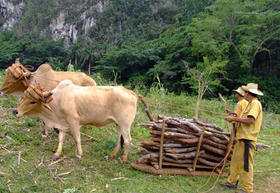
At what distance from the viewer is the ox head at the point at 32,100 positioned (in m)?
4.82

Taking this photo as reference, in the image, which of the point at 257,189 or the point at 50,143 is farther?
the point at 50,143

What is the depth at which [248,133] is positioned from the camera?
14.9ft

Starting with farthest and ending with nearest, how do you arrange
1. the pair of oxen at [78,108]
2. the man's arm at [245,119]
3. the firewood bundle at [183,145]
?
the firewood bundle at [183,145]
the pair of oxen at [78,108]
the man's arm at [245,119]

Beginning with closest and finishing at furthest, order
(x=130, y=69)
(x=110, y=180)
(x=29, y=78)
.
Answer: (x=110, y=180) < (x=29, y=78) < (x=130, y=69)

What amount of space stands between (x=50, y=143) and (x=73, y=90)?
4.83ft

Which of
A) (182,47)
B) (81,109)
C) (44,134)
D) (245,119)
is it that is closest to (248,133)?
(245,119)

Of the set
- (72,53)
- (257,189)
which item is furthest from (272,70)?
(72,53)

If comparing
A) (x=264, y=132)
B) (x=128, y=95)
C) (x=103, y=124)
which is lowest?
(x=264, y=132)

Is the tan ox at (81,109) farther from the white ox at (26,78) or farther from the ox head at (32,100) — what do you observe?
the white ox at (26,78)

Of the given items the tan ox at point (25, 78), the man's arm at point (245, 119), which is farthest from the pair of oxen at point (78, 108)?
the man's arm at point (245, 119)

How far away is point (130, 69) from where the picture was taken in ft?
102

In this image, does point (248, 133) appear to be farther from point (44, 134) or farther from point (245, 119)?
point (44, 134)

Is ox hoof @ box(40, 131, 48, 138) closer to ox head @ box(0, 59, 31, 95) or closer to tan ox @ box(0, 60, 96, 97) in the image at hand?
tan ox @ box(0, 60, 96, 97)

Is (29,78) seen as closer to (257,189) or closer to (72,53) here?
(257,189)
